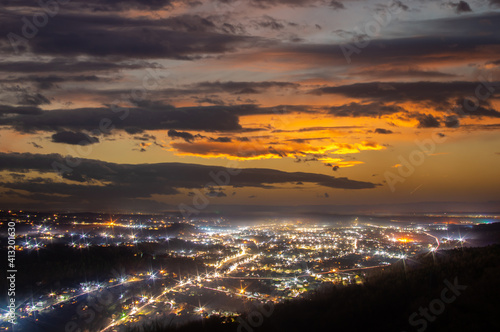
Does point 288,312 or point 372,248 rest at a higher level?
point 372,248

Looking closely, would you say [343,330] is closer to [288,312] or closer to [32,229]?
[288,312]

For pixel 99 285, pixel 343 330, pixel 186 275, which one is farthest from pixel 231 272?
pixel 343 330

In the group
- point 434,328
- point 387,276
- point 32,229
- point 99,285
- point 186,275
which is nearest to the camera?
point 434,328

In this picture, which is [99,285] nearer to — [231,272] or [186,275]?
[186,275]

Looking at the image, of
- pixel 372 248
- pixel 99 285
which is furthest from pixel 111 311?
pixel 372 248

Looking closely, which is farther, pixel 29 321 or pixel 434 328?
pixel 29 321

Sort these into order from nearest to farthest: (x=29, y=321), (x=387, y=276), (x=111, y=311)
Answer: (x=387, y=276)
(x=29, y=321)
(x=111, y=311)

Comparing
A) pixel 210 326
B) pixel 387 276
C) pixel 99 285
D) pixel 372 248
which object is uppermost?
pixel 372 248
